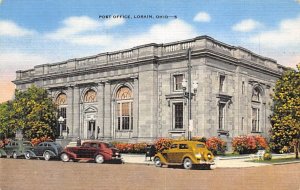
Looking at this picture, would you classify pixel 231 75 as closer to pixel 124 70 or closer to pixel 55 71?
pixel 124 70

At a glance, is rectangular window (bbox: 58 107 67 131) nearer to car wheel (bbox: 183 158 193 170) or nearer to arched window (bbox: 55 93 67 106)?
arched window (bbox: 55 93 67 106)

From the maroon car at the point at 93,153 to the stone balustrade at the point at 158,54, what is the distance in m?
11.2

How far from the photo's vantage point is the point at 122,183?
14.4m

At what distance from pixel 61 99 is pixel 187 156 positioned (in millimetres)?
23552

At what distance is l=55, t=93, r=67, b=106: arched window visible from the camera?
41.3 m

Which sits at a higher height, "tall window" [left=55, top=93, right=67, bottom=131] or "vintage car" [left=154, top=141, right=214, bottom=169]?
"tall window" [left=55, top=93, right=67, bottom=131]

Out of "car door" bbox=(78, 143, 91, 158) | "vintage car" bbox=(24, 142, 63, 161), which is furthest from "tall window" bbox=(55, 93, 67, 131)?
"car door" bbox=(78, 143, 91, 158)

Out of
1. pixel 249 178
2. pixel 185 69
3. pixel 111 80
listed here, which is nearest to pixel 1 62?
pixel 249 178

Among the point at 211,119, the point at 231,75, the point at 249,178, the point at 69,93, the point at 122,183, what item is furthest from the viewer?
A: the point at 69,93

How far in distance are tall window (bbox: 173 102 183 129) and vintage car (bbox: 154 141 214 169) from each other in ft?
37.0

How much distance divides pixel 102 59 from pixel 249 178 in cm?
2389

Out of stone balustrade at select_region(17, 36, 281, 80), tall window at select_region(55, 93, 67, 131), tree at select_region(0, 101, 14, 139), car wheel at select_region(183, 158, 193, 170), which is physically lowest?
car wheel at select_region(183, 158, 193, 170)

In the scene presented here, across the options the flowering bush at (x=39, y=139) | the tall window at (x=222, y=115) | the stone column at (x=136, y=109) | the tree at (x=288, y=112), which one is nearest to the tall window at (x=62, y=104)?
the flowering bush at (x=39, y=139)

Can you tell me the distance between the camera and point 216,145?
1141 inches
